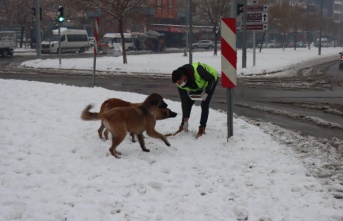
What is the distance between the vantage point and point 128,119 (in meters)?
6.06

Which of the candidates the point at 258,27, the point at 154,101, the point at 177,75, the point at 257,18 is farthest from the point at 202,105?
the point at 257,18

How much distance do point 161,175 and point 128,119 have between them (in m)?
1.21

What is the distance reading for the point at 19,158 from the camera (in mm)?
5578

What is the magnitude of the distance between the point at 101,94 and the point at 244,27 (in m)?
13.6

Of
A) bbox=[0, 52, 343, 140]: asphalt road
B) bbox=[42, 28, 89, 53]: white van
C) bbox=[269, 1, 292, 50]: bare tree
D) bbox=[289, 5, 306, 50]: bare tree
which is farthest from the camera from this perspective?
bbox=[289, 5, 306, 50]: bare tree

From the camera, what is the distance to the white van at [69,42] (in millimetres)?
46312

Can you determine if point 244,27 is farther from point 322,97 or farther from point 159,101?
point 159,101

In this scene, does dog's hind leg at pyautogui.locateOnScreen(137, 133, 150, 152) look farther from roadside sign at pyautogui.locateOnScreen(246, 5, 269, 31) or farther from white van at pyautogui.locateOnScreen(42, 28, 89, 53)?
white van at pyautogui.locateOnScreen(42, 28, 89, 53)

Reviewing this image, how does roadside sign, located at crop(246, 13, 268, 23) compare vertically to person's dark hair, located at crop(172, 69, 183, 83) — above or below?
above

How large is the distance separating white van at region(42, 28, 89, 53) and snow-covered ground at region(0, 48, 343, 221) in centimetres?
4010

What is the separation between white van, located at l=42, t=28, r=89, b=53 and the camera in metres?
46.3

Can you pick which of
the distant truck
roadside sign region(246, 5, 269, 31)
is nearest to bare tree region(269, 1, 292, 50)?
roadside sign region(246, 5, 269, 31)

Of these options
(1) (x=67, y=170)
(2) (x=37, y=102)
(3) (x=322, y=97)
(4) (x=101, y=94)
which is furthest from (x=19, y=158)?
(3) (x=322, y=97)

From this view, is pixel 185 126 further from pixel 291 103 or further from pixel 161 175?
pixel 291 103
